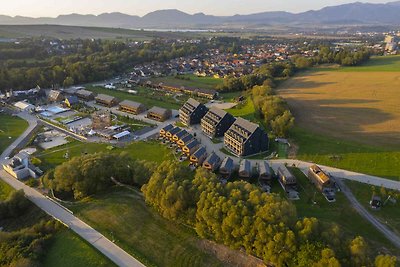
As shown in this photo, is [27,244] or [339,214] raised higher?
[27,244]

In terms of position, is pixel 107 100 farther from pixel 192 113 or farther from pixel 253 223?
pixel 253 223

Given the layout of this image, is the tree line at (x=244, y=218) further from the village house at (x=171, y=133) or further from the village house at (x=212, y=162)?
the village house at (x=171, y=133)

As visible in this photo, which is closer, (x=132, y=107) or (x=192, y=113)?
(x=192, y=113)

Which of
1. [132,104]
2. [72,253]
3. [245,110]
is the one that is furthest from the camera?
[132,104]

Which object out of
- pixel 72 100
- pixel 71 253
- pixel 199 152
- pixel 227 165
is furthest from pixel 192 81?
pixel 71 253

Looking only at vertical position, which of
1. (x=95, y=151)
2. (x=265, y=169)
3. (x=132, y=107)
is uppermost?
(x=132, y=107)

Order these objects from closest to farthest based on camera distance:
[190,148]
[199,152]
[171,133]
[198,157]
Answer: [198,157]
[199,152]
[190,148]
[171,133]
